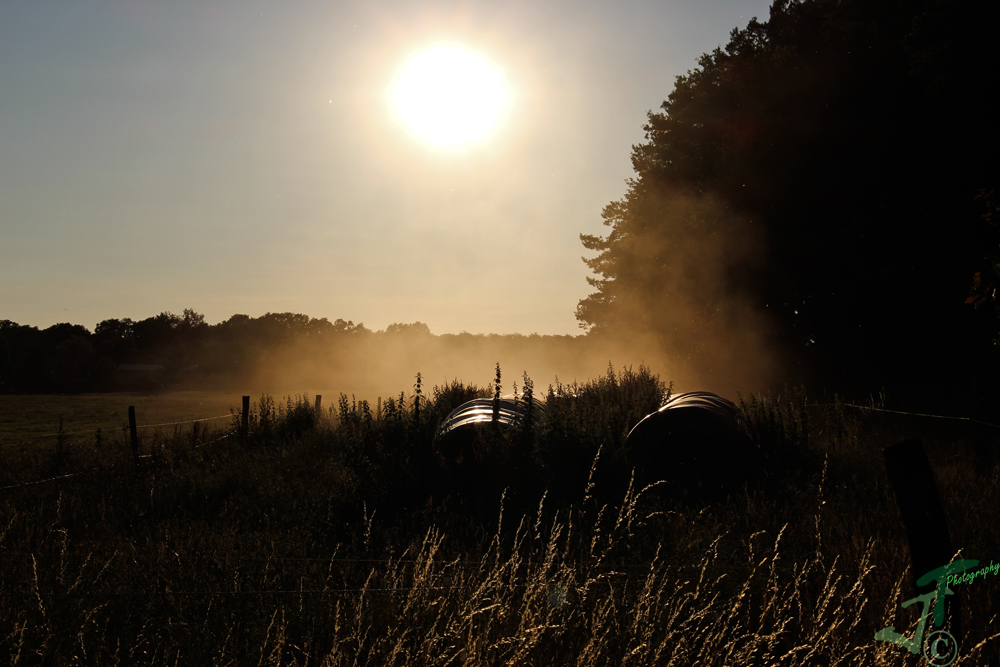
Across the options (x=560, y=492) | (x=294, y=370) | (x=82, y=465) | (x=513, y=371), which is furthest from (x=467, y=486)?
(x=294, y=370)

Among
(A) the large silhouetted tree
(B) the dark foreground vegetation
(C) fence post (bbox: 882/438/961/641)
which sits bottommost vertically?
(B) the dark foreground vegetation

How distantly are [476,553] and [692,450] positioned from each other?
407cm

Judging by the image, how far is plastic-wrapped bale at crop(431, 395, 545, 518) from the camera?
7.79 metres

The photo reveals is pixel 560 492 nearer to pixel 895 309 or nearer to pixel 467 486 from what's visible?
pixel 467 486

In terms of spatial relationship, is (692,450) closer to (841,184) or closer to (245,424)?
(245,424)

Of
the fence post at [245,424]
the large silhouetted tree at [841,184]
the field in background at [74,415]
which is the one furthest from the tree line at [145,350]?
the large silhouetted tree at [841,184]

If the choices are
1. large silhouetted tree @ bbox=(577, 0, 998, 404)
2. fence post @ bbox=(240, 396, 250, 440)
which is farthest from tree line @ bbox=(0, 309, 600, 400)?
fence post @ bbox=(240, 396, 250, 440)

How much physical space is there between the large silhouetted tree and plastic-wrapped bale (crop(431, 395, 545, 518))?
11.1m

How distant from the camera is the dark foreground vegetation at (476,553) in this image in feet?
11.1

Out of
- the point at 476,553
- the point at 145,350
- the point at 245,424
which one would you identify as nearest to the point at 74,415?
the point at 245,424

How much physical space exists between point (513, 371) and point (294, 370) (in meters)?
29.5

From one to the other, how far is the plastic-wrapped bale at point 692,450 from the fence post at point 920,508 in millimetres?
5028

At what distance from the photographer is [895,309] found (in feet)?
50.0

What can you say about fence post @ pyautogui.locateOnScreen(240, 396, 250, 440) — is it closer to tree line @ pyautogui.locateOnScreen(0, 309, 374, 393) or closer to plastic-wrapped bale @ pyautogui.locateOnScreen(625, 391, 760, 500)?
plastic-wrapped bale @ pyautogui.locateOnScreen(625, 391, 760, 500)
